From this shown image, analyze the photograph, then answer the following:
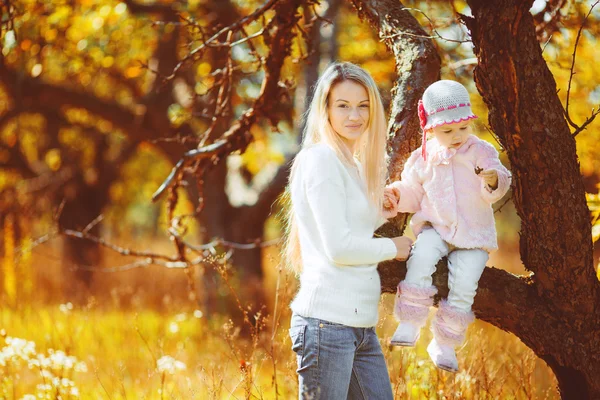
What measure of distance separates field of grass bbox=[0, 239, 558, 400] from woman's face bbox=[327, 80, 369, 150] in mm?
782

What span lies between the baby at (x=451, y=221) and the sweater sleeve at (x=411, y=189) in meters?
0.08

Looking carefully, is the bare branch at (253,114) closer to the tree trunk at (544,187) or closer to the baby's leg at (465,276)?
the tree trunk at (544,187)

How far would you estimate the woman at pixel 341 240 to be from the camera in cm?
230

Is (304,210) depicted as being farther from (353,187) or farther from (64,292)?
(64,292)

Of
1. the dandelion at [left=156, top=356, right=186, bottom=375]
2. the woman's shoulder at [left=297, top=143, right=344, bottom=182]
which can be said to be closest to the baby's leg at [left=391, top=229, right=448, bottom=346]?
the woman's shoulder at [left=297, top=143, right=344, bottom=182]

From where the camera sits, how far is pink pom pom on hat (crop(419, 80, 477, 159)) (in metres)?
2.50

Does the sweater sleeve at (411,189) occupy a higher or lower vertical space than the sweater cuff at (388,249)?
higher

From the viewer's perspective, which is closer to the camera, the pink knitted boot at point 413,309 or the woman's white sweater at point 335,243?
the woman's white sweater at point 335,243

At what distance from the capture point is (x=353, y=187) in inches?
95.5

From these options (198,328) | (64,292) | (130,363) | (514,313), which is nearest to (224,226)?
(198,328)

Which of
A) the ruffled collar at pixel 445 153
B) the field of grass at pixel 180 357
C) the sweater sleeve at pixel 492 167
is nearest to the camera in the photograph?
the sweater sleeve at pixel 492 167

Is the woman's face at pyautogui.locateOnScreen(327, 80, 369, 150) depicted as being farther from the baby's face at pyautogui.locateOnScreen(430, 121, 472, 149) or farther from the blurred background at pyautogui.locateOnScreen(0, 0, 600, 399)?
the blurred background at pyautogui.locateOnScreen(0, 0, 600, 399)

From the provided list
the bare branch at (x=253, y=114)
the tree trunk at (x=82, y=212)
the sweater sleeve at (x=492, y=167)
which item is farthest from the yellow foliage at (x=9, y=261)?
the sweater sleeve at (x=492, y=167)

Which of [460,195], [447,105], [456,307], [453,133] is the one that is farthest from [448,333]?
[447,105]
